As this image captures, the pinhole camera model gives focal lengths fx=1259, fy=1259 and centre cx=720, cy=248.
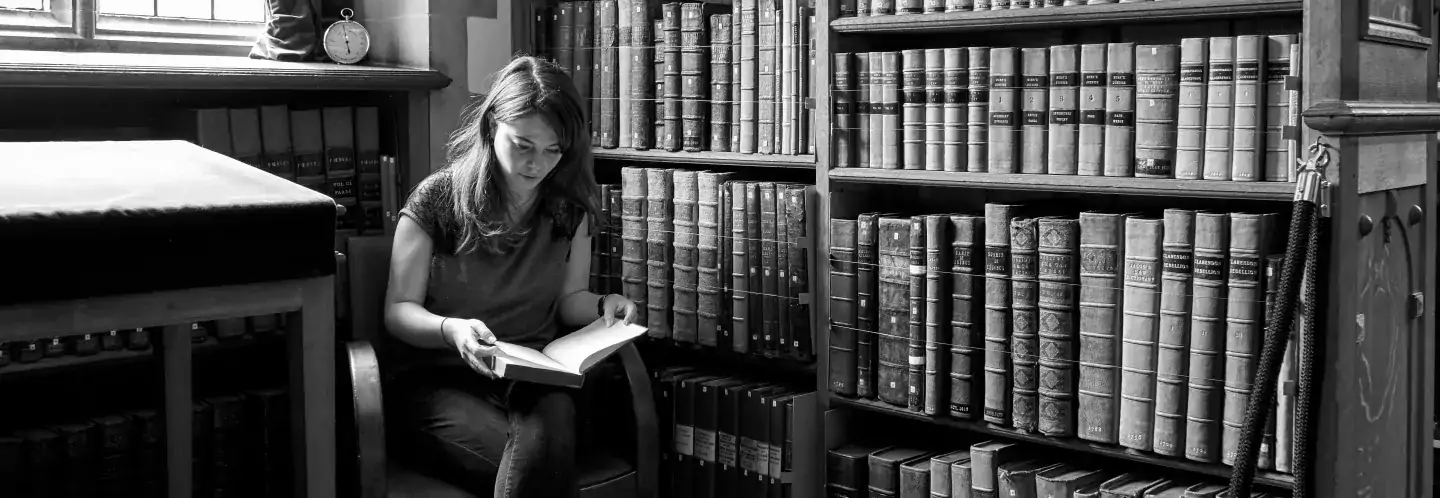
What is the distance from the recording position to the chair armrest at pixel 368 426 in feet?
6.21

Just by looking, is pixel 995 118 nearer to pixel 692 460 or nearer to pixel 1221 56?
pixel 1221 56

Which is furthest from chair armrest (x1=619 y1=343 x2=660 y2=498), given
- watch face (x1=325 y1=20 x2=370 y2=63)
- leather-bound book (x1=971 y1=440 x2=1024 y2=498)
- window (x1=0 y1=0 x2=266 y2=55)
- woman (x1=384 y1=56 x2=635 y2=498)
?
window (x1=0 y1=0 x2=266 y2=55)

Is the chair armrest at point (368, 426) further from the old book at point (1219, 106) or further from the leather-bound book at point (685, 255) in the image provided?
the old book at point (1219, 106)

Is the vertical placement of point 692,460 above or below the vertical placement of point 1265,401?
below

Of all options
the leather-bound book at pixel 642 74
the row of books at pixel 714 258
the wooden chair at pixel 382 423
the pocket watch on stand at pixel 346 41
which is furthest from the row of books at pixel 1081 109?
the pocket watch on stand at pixel 346 41

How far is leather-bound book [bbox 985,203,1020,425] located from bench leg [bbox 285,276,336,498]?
1144mm

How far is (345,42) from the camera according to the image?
272 centimetres

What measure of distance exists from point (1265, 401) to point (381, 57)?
2018mm

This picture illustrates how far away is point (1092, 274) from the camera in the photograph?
205cm

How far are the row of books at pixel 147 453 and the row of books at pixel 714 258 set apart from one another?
78 centimetres

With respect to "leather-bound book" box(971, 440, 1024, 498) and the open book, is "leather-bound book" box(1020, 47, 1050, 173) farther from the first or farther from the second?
the open book

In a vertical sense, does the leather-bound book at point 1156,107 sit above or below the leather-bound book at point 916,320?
above

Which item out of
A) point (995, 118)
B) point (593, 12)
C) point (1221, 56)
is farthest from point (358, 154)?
point (1221, 56)

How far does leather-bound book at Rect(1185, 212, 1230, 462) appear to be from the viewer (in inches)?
75.2
